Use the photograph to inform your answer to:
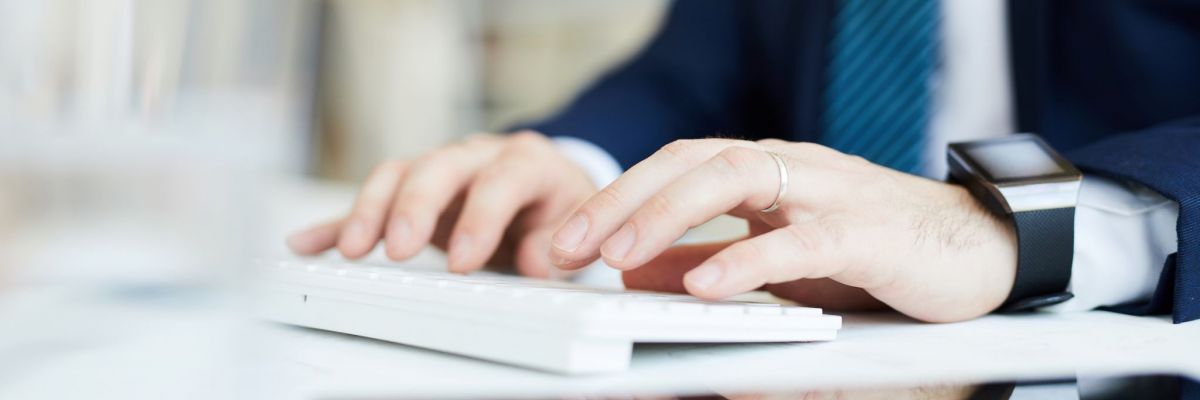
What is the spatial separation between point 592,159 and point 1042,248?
436 mm

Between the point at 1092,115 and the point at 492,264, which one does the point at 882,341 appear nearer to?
the point at 492,264

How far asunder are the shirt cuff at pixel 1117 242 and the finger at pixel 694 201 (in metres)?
0.18

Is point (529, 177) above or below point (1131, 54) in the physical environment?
below

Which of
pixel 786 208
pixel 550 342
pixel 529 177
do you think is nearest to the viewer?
pixel 550 342

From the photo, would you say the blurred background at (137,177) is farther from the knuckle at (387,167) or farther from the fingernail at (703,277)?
the knuckle at (387,167)

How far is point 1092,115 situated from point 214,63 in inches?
30.0

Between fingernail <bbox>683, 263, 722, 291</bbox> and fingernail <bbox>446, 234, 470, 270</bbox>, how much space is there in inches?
8.9

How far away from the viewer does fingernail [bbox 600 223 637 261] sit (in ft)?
1.29

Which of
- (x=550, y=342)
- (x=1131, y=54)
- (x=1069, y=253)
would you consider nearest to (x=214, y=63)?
(x=550, y=342)

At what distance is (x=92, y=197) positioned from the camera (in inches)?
7.6

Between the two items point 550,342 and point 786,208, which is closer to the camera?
point 550,342

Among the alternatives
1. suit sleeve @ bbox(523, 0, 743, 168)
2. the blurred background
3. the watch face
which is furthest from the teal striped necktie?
the blurred background

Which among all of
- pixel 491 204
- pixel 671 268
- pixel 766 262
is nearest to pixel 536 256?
pixel 491 204

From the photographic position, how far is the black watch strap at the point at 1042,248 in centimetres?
46
